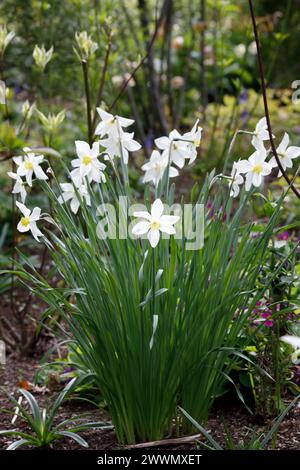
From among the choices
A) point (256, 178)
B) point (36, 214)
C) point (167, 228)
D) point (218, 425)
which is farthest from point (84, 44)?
point (218, 425)

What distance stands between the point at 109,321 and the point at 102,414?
578 millimetres

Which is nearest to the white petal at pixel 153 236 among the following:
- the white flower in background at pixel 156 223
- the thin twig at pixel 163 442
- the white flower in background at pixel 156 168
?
the white flower in background at pixel 156 223

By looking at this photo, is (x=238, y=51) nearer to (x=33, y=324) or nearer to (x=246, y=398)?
(x=33, y=324)

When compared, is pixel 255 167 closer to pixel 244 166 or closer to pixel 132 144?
pixel 244 166

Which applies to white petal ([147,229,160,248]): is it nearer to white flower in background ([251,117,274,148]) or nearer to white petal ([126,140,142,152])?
white petal ([126,140,142,152])

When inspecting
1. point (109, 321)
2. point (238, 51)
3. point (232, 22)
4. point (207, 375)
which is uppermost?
point (232, 22)

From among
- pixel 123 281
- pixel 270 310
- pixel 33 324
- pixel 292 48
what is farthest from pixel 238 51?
pixel 123 281

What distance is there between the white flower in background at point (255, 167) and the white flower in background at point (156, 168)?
192 millimetres

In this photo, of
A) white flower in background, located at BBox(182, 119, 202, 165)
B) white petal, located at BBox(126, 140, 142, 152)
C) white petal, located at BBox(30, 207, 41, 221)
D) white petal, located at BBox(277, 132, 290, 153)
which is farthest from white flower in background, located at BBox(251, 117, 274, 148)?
white petal, located at BBox(30, 207, 41, 221)

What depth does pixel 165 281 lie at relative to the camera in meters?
2.06

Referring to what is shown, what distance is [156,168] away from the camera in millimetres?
2123

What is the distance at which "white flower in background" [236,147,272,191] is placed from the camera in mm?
2046

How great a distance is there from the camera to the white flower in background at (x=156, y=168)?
2.09 metres

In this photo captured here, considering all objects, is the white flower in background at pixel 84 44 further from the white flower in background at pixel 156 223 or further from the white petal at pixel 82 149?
the white flower in background at pixel 156 223
